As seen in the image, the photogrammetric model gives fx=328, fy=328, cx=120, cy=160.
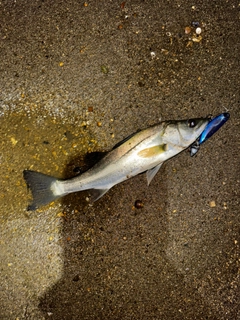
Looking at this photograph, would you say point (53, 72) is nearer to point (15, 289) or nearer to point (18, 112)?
point (18, 112)

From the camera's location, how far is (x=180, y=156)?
3369 mm

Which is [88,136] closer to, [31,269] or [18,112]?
[18,112]

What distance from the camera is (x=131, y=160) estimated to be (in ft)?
9.82

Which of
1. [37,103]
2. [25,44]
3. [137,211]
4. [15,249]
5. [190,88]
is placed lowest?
[137,211]

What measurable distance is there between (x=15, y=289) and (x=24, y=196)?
945 millimetres

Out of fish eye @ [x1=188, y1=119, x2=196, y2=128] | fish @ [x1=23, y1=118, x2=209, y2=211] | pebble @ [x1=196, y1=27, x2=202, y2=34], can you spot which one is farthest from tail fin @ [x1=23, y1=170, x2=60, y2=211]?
pebble @ [x1=196, y1=27, x2=202, y2=34]

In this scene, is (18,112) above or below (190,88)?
above

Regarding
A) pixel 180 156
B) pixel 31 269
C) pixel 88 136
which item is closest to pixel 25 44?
pixel 88 136

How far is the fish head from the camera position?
295 centimetres

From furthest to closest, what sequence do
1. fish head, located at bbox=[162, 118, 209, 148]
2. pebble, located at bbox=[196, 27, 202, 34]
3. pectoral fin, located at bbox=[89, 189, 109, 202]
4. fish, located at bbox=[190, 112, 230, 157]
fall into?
1. pebble, located at bbox=[196, 27, 202, 34]
2. fish, located at bbox=[190, 112, 230, 157]
3. pectoral fin, located at bbox=[89, 189, 109, 202]
4. fish head, located at bbox=[162, 118, 209, 148]

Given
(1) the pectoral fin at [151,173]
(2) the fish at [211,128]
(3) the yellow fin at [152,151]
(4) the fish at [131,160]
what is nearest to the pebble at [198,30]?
(2) the fish at [211,128]

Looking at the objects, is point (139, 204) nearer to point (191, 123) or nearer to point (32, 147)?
point (191, 123)

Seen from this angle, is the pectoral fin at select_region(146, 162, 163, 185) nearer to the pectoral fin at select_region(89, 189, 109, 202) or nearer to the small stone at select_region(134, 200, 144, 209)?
the small stone at select_region(134, 200, 144, 209)

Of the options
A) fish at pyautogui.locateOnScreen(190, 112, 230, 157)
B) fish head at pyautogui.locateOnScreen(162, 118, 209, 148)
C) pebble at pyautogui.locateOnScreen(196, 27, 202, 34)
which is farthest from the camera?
pebble at pyautogui.locateOnScreen(196, 27, 202, 34)
